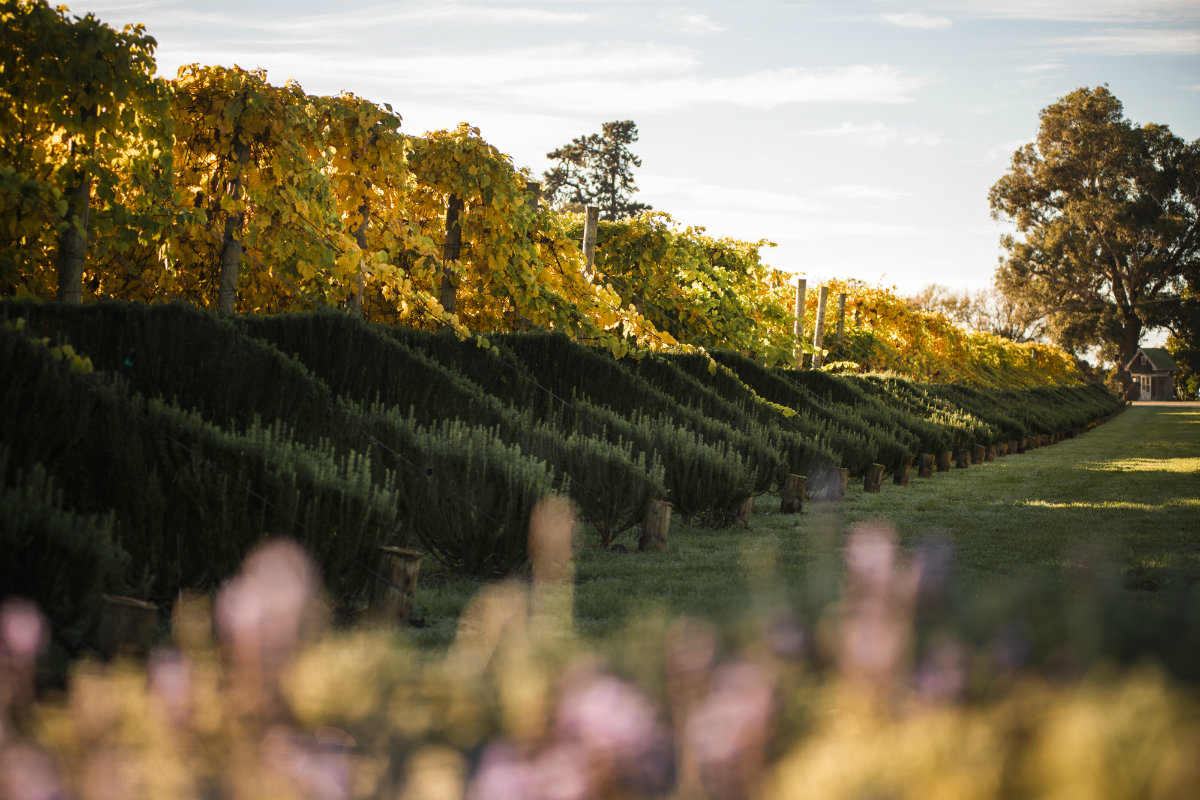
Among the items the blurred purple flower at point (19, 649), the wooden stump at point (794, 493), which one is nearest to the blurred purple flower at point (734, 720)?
the blurred purple flower at point (19, 649)

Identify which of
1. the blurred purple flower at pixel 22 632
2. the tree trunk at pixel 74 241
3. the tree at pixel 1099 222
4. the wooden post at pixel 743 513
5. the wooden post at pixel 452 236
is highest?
the tree at pixel 1099 222

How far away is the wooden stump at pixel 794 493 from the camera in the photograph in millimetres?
8281

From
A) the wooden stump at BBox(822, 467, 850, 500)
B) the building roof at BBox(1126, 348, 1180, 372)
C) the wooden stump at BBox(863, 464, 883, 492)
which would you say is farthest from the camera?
the building roof at BBox(1126, 348, 1180, 372)

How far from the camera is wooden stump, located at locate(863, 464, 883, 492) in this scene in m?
10.3

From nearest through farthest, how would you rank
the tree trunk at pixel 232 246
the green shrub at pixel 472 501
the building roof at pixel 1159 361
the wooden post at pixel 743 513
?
the green shrub at pixel 472 501 → the tree trunk at pixel 232 246 → the wooden post at pixel 743 513 → the building roof at pixel 1159 361

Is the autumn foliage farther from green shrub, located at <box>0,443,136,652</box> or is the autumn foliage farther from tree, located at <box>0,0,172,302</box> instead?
green shrub, located at <box>0,443,136,652</box>

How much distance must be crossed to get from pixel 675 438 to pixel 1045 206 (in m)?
59.0

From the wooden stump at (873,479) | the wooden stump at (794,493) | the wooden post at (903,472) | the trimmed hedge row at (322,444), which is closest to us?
the trimmed hedge row at (322,444)

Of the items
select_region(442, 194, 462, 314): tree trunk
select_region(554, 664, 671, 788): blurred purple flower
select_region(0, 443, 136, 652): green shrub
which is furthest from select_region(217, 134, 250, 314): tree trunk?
select_region(554, 664, 671, 788): blurred purple flower

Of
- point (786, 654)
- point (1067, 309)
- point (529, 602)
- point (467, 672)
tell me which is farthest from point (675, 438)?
point (1067, 309)

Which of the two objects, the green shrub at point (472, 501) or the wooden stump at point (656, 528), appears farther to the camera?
the wooden stump at point (656, 528)

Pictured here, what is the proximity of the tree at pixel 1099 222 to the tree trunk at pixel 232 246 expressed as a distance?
5716cm

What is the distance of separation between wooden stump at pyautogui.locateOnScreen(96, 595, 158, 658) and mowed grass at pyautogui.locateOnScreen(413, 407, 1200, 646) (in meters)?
1.13

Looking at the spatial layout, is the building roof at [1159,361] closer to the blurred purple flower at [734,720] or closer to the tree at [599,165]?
the tree at [599,165]
